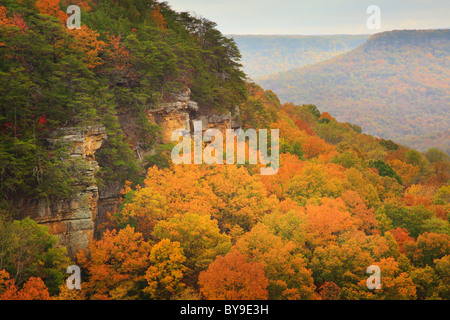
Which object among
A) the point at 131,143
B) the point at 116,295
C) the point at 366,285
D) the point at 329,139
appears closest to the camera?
the point at 116,295

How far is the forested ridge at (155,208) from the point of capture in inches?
952

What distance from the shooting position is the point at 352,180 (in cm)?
4703

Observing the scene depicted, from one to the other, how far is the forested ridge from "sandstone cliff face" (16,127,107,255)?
849 mm

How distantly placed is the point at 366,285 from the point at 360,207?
14.0 meters

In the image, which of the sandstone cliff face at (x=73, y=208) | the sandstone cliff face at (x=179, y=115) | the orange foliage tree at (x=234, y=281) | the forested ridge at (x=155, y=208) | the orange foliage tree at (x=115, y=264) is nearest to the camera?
the orange foliage tree at (x=234, y=281)

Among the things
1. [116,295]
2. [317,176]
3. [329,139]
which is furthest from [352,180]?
[329,139]

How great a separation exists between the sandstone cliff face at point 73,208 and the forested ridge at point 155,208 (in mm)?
849

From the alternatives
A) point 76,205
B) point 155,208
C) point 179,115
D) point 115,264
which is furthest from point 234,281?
point 179,115

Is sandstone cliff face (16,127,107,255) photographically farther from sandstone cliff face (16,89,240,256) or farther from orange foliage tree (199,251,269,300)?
orange foliage tree (199,251,269,300)

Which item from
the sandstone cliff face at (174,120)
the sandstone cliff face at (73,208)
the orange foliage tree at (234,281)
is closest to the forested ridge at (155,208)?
the orange foliage tree at (234,281)

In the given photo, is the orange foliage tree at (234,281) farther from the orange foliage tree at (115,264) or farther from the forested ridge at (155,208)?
the orange foliage tree at (115,264)

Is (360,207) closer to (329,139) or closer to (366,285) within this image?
(366,285)

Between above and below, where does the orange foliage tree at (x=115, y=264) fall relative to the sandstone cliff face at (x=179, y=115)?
below

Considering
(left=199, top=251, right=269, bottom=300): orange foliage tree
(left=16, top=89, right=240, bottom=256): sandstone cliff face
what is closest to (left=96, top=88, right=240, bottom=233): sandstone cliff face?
(left=16, top=89, right=240, bottom=256): sandstone cliff face
